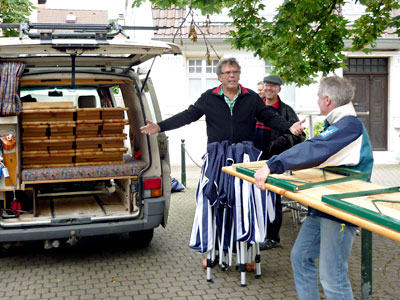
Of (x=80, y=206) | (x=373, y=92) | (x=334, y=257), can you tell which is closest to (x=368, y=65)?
(x=373, y=92)

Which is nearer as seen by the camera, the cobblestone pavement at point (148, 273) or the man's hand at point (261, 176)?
the man's hand at point (261, 176)

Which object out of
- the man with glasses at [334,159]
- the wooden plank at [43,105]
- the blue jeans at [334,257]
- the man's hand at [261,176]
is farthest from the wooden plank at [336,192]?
the wooden plank at [43,105]

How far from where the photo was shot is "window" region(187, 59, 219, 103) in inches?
625

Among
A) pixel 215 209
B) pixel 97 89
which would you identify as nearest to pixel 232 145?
pixel 215 209

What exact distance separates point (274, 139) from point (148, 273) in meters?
2.21

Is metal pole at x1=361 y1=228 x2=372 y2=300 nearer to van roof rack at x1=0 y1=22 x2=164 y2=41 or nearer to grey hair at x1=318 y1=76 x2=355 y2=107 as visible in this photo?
grey hair at x1=318 y1=76 x2=355 y2=107

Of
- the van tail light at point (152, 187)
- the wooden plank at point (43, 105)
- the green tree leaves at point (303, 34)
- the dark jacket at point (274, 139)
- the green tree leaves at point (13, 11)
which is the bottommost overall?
the van tail light at point (152, 187)

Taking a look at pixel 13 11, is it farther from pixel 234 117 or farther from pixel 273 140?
pixel 234 117

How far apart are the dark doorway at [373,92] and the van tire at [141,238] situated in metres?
11.3

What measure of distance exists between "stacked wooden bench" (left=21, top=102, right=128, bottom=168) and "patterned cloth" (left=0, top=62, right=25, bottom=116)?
1.05 feet

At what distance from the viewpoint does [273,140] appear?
6387 millimetres

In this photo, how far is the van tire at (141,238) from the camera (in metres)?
6.21

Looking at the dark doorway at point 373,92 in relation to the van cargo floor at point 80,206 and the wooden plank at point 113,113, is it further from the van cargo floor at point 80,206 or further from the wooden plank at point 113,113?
the wooden plank at point 113,113

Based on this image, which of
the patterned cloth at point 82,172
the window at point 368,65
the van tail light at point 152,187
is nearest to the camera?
the patterned cloth at point 82,172
